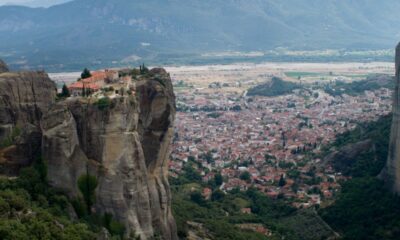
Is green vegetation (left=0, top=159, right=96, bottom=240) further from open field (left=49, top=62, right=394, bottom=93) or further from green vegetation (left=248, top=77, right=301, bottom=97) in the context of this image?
open field (left=49, top=62, right=394, bottom=93)

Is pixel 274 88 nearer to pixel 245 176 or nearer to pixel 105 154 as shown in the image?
pixel 245 176

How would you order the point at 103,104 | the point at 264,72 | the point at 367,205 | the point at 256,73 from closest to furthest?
1. the point at 103,104
2. the point at 367,205
3. the point at 256,73
4. the point at 264,72

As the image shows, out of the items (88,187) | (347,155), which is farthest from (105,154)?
(347,155)

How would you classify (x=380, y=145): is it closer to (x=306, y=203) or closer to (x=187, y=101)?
(x=306, y=203)

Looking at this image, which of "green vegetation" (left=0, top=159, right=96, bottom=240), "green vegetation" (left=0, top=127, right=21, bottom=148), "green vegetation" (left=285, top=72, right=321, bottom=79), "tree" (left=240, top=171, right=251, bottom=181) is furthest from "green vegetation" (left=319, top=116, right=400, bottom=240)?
"green vegetation" (left=285, top=72, right=321, bottom=79)

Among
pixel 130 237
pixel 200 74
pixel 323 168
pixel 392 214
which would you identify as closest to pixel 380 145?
pixel 323 168

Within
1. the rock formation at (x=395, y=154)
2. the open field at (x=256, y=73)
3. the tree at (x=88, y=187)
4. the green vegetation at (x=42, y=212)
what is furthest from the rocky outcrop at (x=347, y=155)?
the open field at (x=256, y=73)
